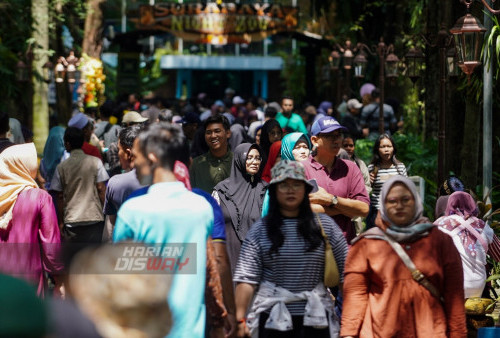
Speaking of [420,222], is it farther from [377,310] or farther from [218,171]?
[218,171]

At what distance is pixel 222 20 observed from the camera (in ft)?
152

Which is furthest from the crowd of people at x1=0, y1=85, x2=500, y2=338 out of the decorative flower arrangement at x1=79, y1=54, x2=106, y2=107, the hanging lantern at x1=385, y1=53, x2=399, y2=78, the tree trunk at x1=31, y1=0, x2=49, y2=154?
the decorative flower arrangement at x1=79, y1=54, x2=106, y2=107

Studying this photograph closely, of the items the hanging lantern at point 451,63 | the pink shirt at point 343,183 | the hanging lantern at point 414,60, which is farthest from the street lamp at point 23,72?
the pink shirt at point 343,183

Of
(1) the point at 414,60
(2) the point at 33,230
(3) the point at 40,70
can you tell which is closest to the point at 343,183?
(2) the point at 33,230

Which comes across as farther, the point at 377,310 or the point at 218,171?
the point at 218,171

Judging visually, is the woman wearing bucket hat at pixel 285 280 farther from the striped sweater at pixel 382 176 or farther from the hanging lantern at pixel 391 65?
the hanging lantern at pixel 391 65

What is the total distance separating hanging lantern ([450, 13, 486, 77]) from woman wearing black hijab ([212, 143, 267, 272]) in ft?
10.7

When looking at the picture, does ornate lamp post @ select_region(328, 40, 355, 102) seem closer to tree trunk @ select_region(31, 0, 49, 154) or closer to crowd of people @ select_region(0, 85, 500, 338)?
tree trunk @ select_region(31, 0, 49, 154)

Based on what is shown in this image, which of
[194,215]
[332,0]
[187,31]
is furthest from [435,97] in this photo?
[187,31]

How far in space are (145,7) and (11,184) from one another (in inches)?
1392

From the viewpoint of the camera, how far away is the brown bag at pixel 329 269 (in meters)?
6.00

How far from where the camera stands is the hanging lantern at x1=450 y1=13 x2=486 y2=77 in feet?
35.1

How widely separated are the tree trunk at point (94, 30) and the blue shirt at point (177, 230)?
25466 mm

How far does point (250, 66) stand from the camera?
215 feet
